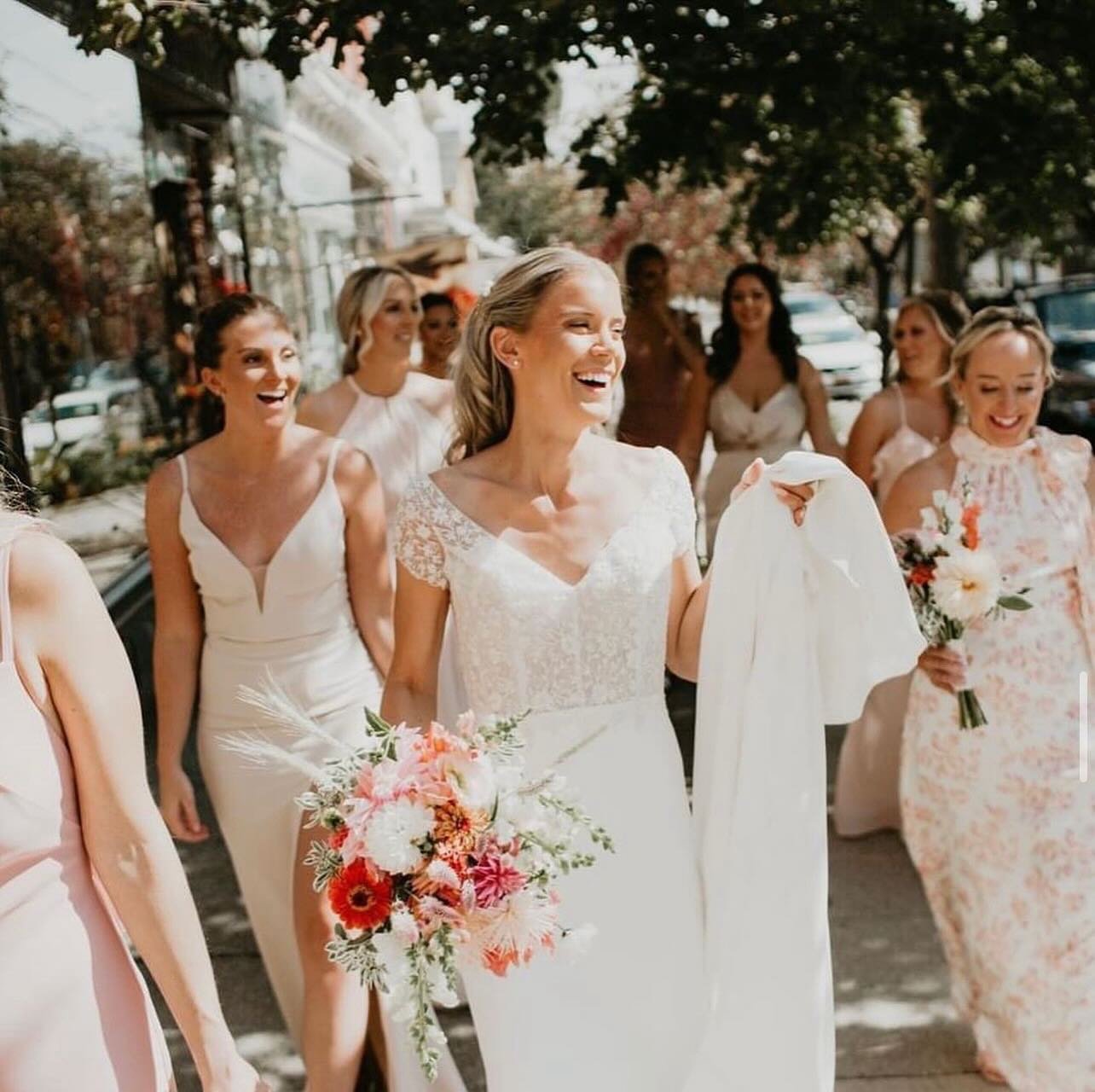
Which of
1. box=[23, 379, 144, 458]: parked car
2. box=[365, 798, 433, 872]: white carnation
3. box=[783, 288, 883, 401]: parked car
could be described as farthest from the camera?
box=[783, 288, 883, 401]: parked car

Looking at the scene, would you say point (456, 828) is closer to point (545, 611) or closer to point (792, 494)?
point (545, 611)

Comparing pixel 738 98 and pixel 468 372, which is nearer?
pixel 468 372

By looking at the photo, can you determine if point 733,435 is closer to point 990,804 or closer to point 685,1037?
point 990,804

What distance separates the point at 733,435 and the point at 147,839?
18.5 ft

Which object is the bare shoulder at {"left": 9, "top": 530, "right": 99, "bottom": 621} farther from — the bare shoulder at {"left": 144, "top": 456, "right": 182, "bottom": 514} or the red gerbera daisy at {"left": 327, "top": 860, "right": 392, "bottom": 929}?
the bare shoulder at {"left": 144, "top": 456, "right": 182, "bottom": 514}

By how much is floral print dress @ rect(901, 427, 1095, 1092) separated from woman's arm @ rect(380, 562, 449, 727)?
174 centimetres

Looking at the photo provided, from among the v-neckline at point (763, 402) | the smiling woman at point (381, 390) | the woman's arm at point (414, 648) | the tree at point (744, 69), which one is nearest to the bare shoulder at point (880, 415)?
the v-neckline at point (763, 402)

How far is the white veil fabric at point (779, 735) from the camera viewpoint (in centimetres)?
292

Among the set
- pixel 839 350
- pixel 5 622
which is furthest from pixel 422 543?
pixel 839 350

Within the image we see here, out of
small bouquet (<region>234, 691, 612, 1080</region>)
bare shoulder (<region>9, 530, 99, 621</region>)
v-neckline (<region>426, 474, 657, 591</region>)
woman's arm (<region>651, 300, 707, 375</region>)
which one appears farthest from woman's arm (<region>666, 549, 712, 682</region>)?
woman's arm (<region>651, 300, 707, 375</region>)

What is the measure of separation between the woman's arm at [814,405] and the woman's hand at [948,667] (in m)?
3.14

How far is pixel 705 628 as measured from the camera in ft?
10.2

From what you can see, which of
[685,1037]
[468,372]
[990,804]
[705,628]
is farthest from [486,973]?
[990,804]

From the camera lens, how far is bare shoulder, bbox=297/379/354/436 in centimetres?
559
